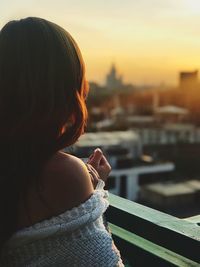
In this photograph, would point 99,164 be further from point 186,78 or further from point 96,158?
point 186,78

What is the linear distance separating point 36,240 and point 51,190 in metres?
0.11

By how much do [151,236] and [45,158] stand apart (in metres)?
0.46

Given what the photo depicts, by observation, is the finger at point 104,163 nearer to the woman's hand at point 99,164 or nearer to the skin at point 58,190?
the woman's hand at point 99,164

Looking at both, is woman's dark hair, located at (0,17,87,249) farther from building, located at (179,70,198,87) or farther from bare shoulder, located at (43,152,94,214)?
building, located at (179,70,198,87)

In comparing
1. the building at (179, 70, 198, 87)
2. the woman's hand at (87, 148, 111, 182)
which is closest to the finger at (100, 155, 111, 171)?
the woman's hand at (87, 148, 111, 182)

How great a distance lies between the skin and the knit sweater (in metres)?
0.01

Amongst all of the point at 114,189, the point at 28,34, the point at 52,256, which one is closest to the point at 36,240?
the point at 52,256

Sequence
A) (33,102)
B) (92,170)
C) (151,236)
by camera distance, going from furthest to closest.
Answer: (151,236), (92,170), (33,102)

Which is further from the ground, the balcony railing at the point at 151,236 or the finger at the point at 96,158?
the finger at the point at 96,158

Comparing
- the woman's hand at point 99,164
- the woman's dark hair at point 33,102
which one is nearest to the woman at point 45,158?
the woman's dark hair at point 33,102

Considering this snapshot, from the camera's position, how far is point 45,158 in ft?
3.43

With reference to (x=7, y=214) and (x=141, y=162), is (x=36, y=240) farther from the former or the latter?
(x=141, y=162)

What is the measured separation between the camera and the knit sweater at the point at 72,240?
3.34 ft

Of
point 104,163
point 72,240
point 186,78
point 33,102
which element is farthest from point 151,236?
point 186,78
